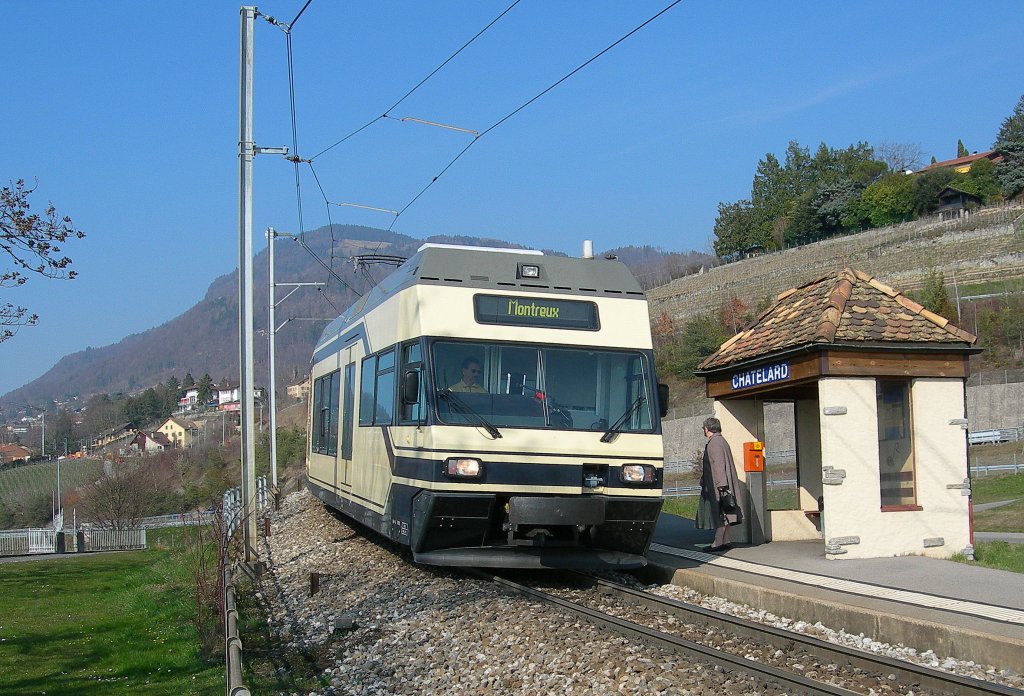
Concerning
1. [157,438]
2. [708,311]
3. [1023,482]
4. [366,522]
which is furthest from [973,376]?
[157,438]

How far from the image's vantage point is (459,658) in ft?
29.1

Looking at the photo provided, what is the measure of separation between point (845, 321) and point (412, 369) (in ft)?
18.6

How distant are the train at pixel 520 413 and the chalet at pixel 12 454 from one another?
110 m

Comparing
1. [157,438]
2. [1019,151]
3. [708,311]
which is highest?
[1019,151]

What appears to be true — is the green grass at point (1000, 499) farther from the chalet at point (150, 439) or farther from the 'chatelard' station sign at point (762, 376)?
the chalet at point (150, 439)

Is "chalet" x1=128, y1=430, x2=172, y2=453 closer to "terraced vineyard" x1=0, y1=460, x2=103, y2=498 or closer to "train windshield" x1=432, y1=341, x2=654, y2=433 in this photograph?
"terraced vineyard" x1=0, y1=460, x2=103, y2=498

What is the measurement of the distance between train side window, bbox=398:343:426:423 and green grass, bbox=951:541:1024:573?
6.73 meters

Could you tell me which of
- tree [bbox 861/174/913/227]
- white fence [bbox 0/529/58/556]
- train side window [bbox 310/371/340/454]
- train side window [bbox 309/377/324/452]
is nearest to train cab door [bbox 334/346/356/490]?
train side window [bbox 310/371/340/454]

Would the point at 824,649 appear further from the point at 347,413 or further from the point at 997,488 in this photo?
the point at 997,488

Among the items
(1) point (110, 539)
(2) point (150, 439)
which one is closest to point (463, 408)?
(1) point (110, 539)

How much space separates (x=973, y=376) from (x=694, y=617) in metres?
44.0

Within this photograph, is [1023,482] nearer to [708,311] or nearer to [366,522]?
[366,522]

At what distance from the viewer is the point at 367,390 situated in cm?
1444

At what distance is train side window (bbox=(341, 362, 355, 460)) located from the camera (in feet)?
52.2
